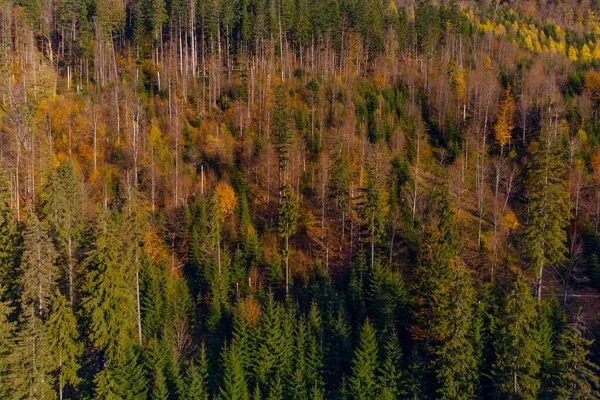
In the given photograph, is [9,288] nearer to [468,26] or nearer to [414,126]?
[414,126]

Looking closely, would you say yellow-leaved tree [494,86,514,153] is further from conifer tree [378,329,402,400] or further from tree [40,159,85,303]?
tree [40,159,85,303]

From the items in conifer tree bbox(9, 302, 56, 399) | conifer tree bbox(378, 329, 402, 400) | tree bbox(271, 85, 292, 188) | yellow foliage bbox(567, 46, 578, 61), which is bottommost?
conifer tree bbox(378, 329, 402, 400)

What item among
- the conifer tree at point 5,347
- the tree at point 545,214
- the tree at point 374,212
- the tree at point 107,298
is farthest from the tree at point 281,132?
the conifer tree at point 5,347

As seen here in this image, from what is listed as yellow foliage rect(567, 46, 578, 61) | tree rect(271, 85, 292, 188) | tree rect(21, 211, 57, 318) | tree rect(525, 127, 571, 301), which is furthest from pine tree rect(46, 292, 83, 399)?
yellow foliage rect(567, 46, 578, 61)

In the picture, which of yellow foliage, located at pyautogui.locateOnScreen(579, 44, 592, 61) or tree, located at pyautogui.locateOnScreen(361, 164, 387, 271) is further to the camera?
yellow foliage, located at pyautogui.locateOnScreen(579, 44, 592, 61)

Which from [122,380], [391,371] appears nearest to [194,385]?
[122,380]

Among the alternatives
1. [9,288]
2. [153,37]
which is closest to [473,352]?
[9,288]

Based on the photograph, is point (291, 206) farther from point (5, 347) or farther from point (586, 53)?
point (586, 53)
